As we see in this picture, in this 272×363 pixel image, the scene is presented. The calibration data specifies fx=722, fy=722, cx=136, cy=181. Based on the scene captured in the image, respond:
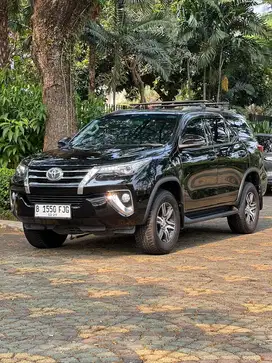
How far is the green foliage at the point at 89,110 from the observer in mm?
14586

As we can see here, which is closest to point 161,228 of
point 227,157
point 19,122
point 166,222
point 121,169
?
point 166,222

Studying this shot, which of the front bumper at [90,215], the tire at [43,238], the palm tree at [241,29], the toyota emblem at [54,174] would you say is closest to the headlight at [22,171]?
the front bumper at [90,215]

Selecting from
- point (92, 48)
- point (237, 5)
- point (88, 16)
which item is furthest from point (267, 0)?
point (88, 16)

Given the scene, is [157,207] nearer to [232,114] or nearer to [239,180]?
[239,180]

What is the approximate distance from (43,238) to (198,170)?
7.17ft

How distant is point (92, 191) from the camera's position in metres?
8.12

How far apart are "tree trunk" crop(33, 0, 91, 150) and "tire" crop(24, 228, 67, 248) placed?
3.48 metres

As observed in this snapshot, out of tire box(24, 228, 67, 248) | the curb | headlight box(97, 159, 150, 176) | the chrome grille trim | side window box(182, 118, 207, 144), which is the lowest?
the curb

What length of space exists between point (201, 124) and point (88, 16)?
410 cm

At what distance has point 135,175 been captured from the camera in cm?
817

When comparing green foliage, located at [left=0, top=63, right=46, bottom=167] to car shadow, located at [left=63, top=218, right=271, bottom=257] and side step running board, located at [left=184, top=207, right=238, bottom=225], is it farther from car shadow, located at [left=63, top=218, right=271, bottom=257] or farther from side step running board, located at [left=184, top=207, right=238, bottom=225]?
side step running board, located at [left=184, top=207, right=238, bottom=225]

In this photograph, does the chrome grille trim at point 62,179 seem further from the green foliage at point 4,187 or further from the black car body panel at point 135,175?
the green foliage at point 4,187

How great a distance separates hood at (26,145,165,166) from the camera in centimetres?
831

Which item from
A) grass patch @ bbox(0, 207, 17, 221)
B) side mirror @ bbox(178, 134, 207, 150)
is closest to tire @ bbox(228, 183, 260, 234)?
side mirror @ bbox(178, 134, 207, 150)
